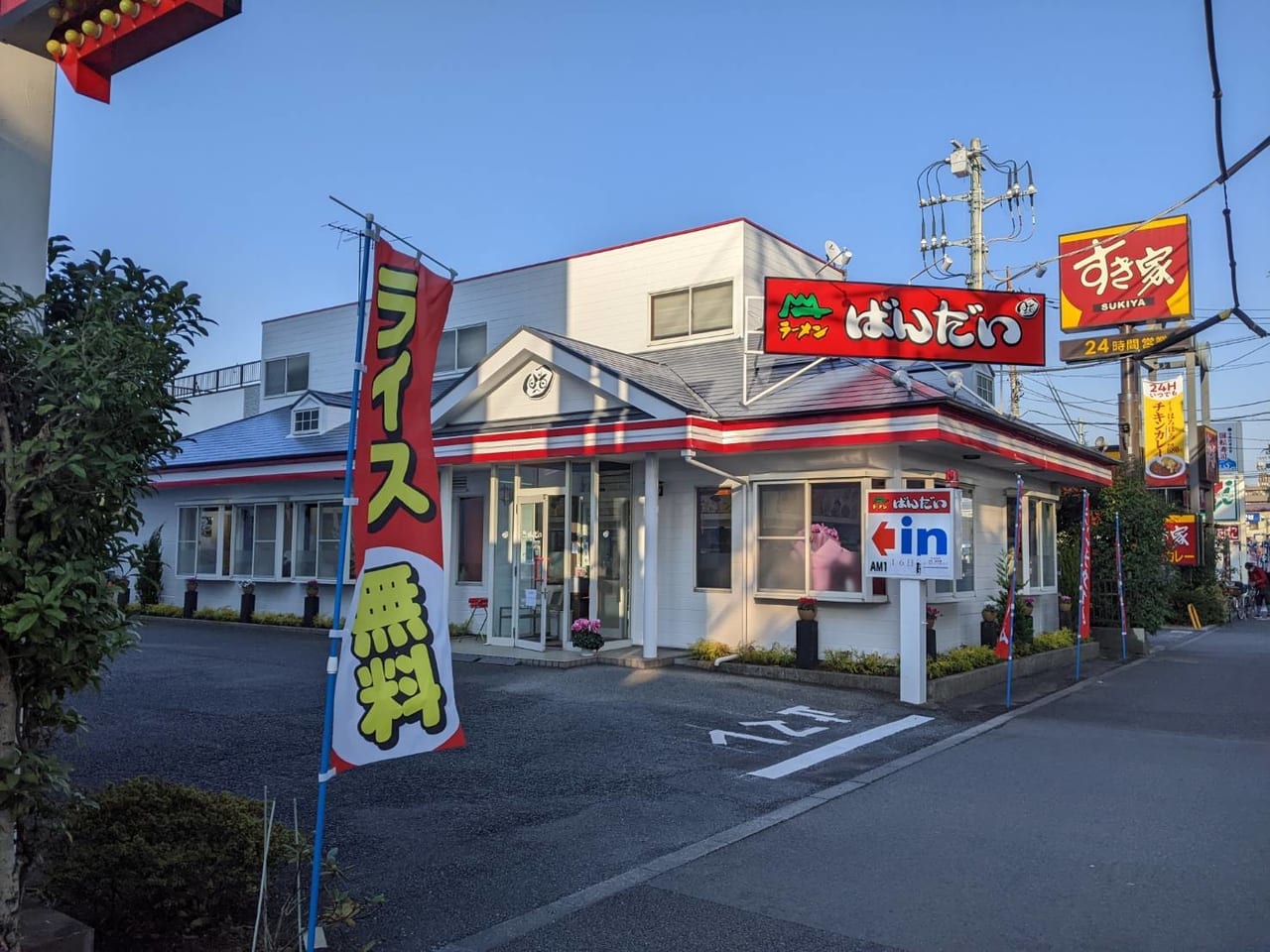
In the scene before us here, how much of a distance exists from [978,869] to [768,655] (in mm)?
7344

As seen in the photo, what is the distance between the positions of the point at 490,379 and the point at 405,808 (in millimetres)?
9381

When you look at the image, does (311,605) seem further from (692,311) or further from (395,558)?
(395,558)

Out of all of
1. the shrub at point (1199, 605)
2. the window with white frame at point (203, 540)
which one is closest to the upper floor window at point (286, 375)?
the window with white frame at point (203, 540)

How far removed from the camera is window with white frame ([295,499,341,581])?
18.6 m

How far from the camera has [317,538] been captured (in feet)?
61.9

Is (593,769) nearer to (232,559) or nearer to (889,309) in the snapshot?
(889,309)

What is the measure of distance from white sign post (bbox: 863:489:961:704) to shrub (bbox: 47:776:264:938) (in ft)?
27.5

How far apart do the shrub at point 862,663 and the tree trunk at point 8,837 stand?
33.0 feet

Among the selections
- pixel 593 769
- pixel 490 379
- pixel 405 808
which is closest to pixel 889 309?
pixel 490 379

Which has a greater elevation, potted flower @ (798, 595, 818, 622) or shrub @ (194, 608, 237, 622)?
potted flower @ (798, 595, 818, 622)

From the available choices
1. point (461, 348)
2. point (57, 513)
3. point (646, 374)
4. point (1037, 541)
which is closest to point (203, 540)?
point (461, 348)

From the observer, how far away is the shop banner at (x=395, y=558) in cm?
399

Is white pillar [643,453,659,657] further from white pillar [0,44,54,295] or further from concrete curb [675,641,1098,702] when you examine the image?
white pillar [0,44,54,295]

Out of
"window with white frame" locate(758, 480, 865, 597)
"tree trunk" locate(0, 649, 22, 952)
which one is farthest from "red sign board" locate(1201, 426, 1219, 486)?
"tree trunk" locate(0, 649, 22, 952)
